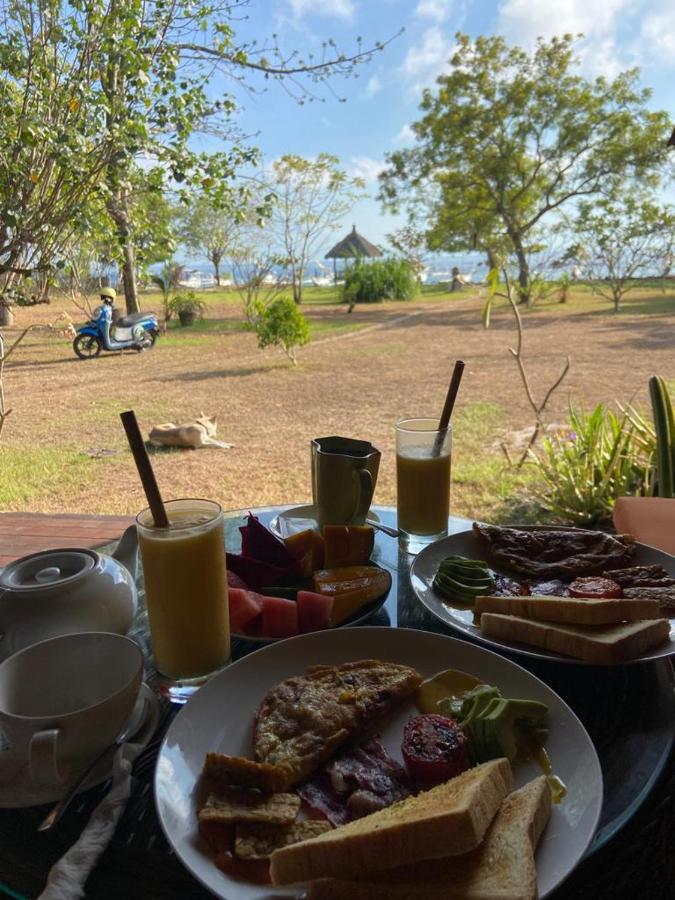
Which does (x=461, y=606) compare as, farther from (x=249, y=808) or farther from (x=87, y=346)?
(x=87, y=346)

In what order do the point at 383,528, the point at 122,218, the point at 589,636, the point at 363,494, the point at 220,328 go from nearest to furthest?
1. the point at 589,636
2. the point at 363,494
3. the point at 383,528
4. the point at 122,218
5. the point at 220,328

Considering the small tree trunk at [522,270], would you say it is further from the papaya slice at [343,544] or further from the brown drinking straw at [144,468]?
the brown drinking straw at [144,468]

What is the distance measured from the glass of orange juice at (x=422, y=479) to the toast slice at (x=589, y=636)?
40 centimetres

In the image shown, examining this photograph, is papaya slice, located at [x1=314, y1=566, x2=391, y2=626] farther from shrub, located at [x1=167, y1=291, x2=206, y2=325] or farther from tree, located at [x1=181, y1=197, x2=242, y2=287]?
tree, located at [x1=181, y1=197, x2=242, y2=287]

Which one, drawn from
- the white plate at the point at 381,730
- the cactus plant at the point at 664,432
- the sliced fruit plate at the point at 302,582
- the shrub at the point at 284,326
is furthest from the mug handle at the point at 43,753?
the shrub at the point at 284,326

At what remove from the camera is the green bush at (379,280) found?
14.8m

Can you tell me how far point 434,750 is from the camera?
678 millimetres

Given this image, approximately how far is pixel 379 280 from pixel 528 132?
4534 millimetres

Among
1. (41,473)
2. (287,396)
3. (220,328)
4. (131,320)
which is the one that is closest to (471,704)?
(41,473)

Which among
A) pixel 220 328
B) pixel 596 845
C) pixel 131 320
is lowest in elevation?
pixel 596 845

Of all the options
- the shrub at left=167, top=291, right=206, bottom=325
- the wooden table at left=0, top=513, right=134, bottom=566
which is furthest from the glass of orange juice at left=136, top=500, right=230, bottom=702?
the shrub at left=167, top=291, right=206, bottom=325

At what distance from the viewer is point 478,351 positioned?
8414 mm

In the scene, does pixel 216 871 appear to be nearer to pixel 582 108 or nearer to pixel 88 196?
pixel 88 196

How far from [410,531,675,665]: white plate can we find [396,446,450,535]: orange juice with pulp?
0.10 m
